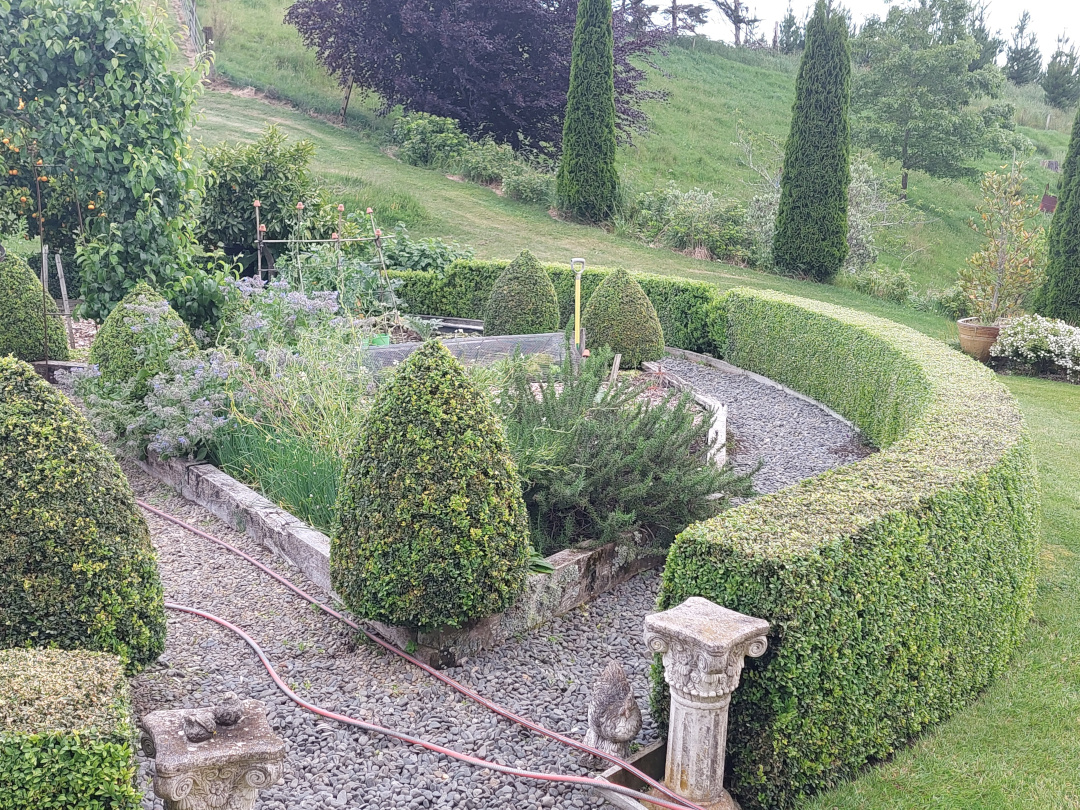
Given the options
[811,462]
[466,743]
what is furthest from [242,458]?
[811,462]

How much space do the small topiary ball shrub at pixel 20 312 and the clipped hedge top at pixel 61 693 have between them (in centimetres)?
621

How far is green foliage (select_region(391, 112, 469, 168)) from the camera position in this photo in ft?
68.3

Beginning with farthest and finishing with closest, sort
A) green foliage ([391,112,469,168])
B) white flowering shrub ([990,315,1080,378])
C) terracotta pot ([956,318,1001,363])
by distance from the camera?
green foliage ([391,112,469,168]), terracotta pot ([956,318,1001,363]), white flowering shrub ([990,315,1080,378])

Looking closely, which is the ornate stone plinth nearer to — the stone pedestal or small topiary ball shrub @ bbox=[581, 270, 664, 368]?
the stone pedestal

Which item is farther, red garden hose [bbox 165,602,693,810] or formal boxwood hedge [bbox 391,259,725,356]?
formal boxwood hedge [bbox 391,259,725,356]

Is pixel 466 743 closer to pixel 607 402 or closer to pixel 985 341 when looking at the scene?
pixel 607 402

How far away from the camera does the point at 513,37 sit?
74.0 feet

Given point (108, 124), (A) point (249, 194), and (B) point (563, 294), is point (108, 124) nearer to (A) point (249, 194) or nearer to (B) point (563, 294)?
(A) point (249, 194)

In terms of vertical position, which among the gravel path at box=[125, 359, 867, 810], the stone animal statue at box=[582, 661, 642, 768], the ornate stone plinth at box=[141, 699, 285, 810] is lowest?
the gravel path at box=[125, 359, 867, 810]

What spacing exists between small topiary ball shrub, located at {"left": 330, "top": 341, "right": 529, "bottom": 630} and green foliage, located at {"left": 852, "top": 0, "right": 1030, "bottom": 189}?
24.5m

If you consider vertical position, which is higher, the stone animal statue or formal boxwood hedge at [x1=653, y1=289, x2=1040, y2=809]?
formal boxwood hedge at [x1=653, y1=289, x2=1040, y2=809]

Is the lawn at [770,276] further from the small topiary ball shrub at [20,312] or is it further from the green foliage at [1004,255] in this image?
the small topiary ball shrub at [20,312]

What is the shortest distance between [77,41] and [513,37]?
56.9 ft

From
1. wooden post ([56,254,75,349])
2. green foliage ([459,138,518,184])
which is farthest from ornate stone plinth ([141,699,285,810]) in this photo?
green foliage ([459,138,518,184])
